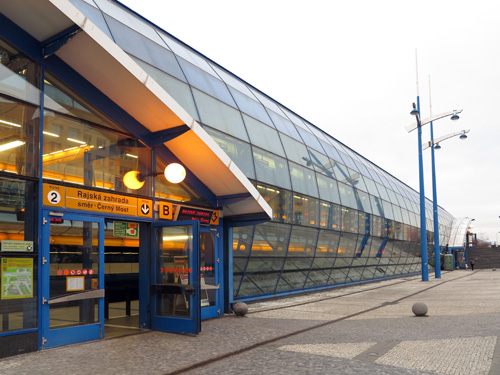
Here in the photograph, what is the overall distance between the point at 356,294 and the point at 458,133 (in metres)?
18.5

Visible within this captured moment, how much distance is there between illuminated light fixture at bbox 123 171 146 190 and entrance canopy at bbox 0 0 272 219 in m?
1.05

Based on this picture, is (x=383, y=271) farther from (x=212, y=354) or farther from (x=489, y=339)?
(x=212, y=354)

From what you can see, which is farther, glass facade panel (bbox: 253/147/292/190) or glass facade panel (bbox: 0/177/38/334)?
glass facade panel (bbox: 253/147/292/190)

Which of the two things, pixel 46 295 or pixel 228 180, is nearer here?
pixel 46 295

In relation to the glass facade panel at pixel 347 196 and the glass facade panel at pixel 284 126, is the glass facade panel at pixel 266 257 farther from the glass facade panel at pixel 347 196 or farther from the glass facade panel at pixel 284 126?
the glass facade panel at pixel 347 196

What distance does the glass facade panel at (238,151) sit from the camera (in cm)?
1595

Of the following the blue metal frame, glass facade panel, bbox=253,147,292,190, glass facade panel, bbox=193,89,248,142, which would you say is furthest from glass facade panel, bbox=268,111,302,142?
the blue metal frame

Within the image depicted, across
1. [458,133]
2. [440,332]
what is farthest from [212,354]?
[458,133]

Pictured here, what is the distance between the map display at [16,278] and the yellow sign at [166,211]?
3.46m

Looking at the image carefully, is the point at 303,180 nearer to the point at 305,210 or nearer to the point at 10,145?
the point at 305,210

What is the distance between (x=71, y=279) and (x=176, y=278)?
8.04 ft

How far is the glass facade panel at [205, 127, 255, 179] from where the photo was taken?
15953mm

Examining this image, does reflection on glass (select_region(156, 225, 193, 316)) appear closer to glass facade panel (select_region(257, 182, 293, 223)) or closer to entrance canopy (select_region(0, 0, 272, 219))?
entrance canopy (select_region(0, 0, 272, 219))

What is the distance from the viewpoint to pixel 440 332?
10758mm
